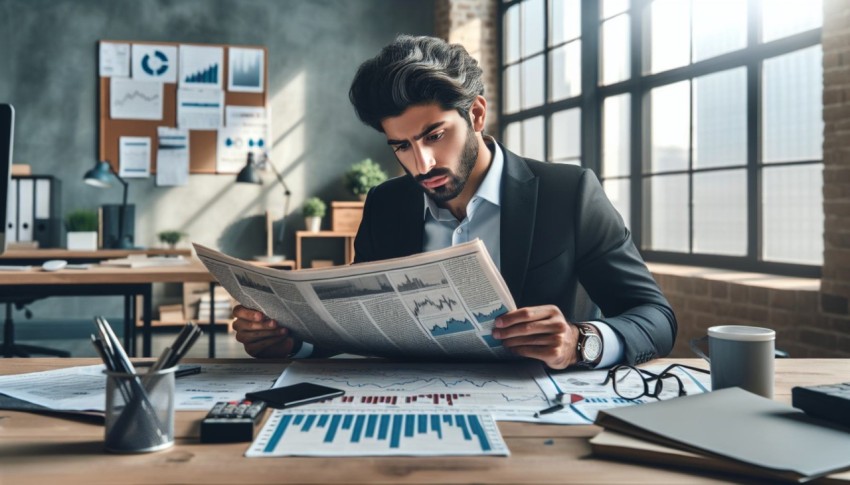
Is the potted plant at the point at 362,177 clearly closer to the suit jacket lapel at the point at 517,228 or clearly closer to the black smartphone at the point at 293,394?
the suit jacket lapel at the point at 517,228

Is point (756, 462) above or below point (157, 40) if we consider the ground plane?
below

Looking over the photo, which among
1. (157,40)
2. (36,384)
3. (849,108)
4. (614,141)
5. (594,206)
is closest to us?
(36,384)

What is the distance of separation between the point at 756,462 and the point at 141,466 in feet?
1.81

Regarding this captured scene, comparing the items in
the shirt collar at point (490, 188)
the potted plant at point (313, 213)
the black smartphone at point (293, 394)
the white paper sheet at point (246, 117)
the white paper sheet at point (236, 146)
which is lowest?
the black smartphone at point (293, 394)

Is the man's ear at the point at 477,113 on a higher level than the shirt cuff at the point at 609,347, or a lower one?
higher

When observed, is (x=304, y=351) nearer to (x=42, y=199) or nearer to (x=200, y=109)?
(x=42, y=199)

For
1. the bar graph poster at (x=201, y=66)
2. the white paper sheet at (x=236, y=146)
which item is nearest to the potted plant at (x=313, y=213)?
the white paper sheet at (x=236, y=146)

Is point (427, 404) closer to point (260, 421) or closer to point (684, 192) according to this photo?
point (260, 421)

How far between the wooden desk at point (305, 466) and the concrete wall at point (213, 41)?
4.89 metres

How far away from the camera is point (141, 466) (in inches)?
25.7

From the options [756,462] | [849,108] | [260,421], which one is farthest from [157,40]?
[756,462]

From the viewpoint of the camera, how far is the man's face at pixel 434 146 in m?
1.35

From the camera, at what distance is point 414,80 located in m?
1.33

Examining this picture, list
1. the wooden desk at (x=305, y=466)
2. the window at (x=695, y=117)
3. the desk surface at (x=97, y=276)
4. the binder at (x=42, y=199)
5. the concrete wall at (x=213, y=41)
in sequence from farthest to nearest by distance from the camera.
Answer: the concrete wall at (x=213, y=41)
the binder at (x=42, y=199)
the window at (x=695, y=117)
the desk surface at (x=97, y=276)
the wooden desk at (x=305, y=466)
